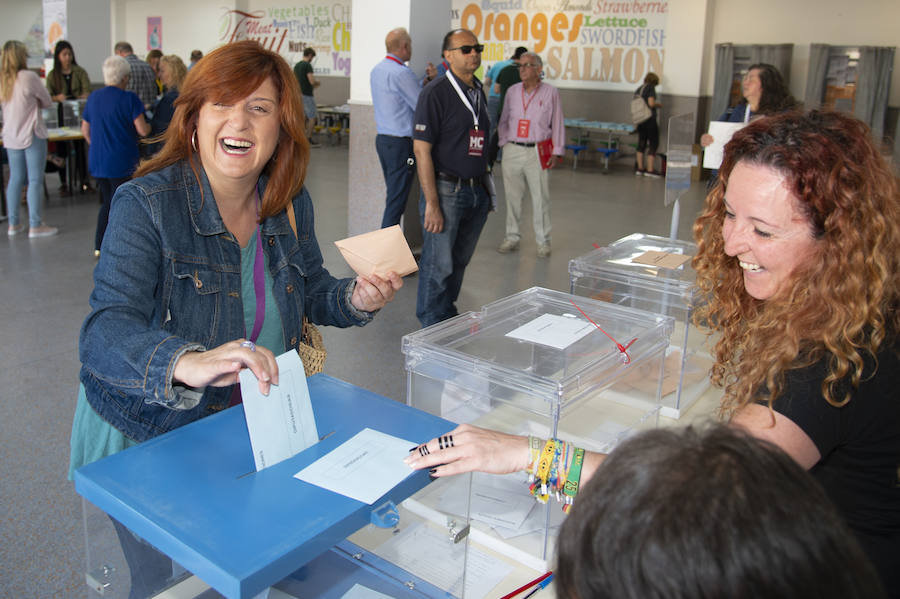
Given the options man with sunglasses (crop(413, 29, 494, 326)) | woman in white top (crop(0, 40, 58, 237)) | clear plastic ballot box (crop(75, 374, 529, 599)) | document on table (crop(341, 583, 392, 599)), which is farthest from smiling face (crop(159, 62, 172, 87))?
document on table (crop(341, 583, 392, 599))

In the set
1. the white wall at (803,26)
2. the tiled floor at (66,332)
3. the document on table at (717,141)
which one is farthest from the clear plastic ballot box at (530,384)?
the white wall at (803,26)

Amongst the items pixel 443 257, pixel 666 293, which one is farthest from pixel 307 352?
pixel 443 257

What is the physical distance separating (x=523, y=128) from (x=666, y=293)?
13.7 ft

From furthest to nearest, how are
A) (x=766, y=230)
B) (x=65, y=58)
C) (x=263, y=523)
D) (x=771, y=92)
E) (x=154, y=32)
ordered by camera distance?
(x=154, y=32)
(x=65, y=58)
(x=771, y=92)
(x=766, y=230)
(x=263, y=523)

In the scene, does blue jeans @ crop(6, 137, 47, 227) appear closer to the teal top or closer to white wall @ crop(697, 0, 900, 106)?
the teal top

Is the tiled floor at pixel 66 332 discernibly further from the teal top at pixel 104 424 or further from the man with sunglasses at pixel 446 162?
the teal top at pixel 104 424

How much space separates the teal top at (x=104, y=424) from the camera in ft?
5.13

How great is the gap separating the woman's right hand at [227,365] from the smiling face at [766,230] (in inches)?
35.1

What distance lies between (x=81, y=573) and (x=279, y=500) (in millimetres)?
1559

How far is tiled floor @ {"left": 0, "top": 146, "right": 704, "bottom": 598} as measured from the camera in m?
2.47

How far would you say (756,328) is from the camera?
4.50 feet

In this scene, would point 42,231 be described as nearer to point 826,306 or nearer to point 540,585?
point 540,585

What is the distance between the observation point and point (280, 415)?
1277mm

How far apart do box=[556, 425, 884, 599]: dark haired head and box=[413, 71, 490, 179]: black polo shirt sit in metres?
3.83
